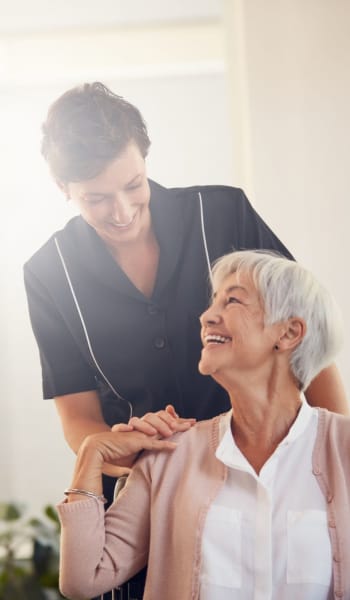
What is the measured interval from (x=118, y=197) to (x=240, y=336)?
1.44 feet

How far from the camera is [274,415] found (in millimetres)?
1792

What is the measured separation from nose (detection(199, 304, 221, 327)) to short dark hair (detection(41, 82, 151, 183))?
406 millimetres

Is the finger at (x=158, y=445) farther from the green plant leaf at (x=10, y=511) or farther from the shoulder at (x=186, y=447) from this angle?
the green plant leaf at (x=10, y=511)

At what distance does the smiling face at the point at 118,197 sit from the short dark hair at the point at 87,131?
0.06ft

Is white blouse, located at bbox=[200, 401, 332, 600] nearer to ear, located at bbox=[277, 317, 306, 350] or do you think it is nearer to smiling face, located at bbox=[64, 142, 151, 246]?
ear, located at bbox=[277, 317, 306, 350]

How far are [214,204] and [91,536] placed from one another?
2.82 ft

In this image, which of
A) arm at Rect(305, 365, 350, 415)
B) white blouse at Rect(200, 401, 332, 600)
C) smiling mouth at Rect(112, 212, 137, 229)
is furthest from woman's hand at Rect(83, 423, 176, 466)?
smiling mouth at Rect(112, 212, 137, 229)

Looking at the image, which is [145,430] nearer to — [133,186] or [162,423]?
[162,423]

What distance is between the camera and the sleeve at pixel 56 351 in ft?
6.79

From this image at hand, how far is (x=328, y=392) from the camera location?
77.7 inches

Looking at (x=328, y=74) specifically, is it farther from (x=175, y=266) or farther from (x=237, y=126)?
(x=175, y=266)

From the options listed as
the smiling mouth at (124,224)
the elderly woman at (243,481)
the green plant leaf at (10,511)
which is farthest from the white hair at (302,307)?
the green plant leaf at (10,511)

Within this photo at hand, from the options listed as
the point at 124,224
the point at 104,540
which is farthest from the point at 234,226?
the point at 104,540

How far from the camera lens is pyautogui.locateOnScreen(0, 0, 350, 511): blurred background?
2.25 metres
